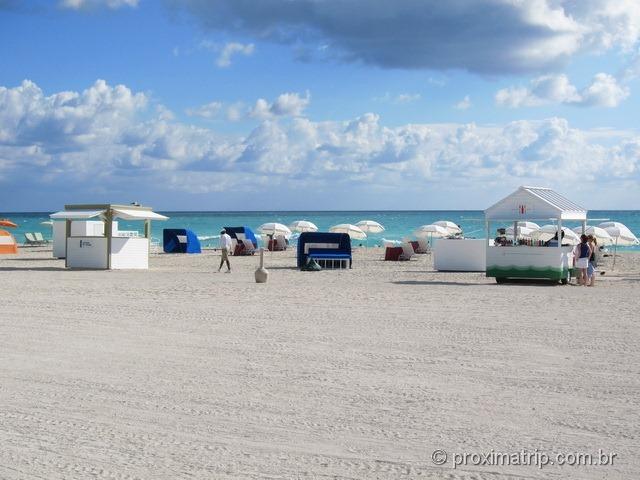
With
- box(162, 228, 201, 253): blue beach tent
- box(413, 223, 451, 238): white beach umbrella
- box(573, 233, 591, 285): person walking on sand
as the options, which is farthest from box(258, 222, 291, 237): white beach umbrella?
box(573, 233, 591, 285): person walking on sand

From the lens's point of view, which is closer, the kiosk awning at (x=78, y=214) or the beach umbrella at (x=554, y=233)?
the kiosk awning at (x=78, y=214)

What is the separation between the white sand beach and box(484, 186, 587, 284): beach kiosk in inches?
174

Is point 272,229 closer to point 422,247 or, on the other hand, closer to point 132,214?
point 422,247

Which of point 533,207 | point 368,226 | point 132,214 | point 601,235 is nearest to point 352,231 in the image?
point 368,226

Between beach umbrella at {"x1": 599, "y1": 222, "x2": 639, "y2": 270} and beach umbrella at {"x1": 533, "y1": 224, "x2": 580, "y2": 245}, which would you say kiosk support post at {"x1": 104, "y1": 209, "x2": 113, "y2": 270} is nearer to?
beach umbrella at {"x1": 533, "y1": 224, "x2": 580, "y2": 245}

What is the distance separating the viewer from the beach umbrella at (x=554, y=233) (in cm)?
3156

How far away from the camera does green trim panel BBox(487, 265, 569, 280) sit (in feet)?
64.6

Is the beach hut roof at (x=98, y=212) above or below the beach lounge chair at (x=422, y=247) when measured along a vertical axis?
above

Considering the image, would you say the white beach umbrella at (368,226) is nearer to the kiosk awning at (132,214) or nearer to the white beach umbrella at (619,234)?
the white beach umbrella at (619,234)

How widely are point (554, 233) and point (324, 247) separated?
11.2 m

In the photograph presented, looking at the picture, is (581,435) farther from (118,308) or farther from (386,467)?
(118,308)

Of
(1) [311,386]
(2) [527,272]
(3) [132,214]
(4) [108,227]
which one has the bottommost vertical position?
(1) [311,386]

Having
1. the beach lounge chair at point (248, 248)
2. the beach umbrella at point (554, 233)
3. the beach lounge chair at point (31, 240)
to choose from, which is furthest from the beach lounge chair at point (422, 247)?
the beach lounge chair at point (31, 240)

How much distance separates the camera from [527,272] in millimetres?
19984
